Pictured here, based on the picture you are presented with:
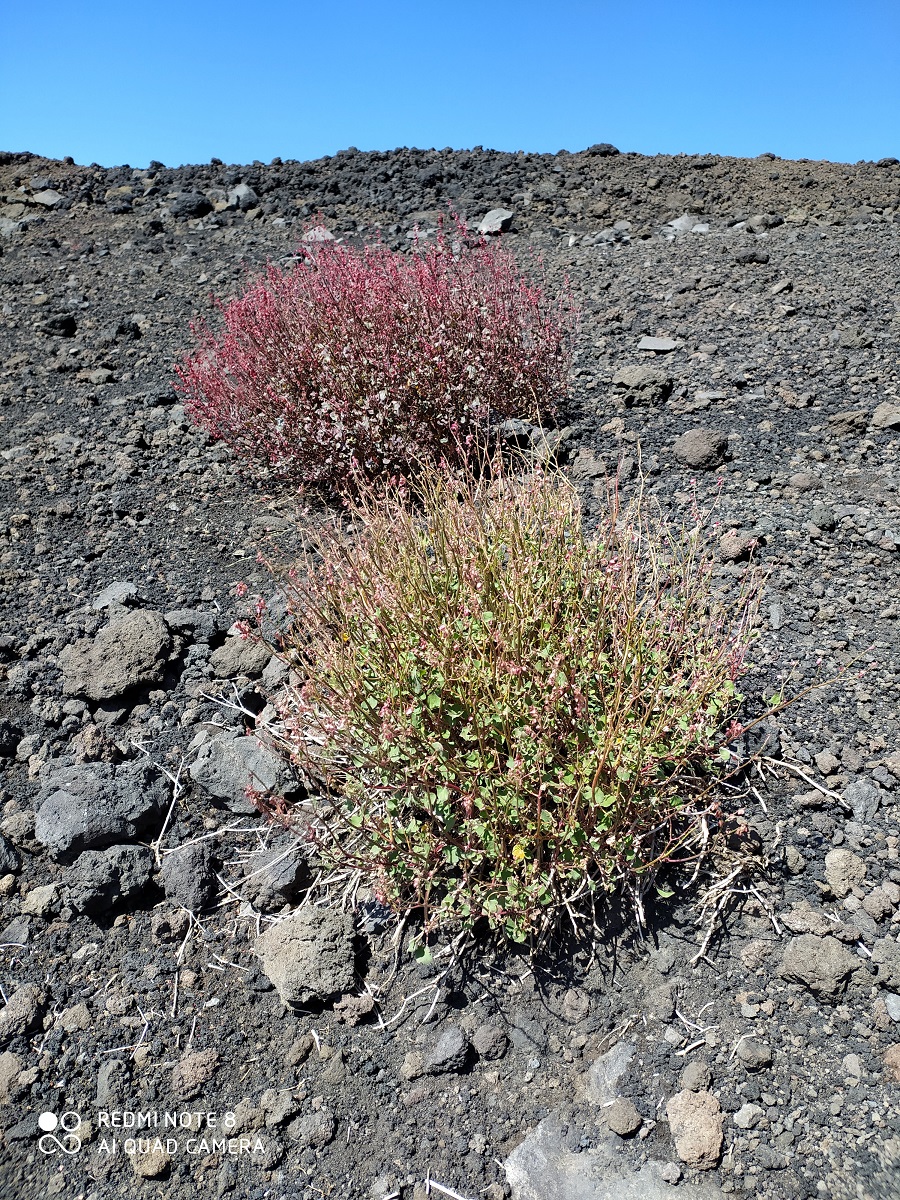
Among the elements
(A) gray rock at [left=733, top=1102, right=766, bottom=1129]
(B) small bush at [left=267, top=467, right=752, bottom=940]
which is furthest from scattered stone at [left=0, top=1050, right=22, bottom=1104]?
(A) gray rock at [left=733, top=1102, right=766, bottom=1129]

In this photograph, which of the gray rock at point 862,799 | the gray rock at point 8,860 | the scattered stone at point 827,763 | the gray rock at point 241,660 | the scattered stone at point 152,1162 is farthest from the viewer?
the gray rock at point 241,660

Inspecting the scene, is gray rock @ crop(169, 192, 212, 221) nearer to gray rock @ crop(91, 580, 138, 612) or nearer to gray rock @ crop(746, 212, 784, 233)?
gray rock @ crop(746, 212, 784, 233)

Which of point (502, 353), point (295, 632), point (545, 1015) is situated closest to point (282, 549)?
point (295, 632)

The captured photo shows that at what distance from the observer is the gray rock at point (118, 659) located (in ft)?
12.3

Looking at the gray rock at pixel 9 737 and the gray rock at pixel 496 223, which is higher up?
the gray rock at pixel 496 223

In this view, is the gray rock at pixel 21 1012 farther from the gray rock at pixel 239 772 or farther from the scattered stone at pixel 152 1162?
the gray rock at pixel 239 772

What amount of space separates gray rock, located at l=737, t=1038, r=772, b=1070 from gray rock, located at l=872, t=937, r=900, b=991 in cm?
41

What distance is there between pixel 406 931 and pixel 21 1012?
124cm

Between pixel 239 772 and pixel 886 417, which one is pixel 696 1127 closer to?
pixel 239 772

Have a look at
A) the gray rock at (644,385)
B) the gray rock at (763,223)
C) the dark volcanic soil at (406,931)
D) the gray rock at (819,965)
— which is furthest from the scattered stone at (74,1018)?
→ the gray rock at (763,223)

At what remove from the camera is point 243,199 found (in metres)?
11.1

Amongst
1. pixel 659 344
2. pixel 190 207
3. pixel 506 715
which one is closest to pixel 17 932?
pixel 506 715

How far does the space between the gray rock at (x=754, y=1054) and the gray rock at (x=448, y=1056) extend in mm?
761

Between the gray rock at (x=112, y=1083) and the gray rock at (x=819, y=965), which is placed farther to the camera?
the gray rock at (x=112, y=1083)
